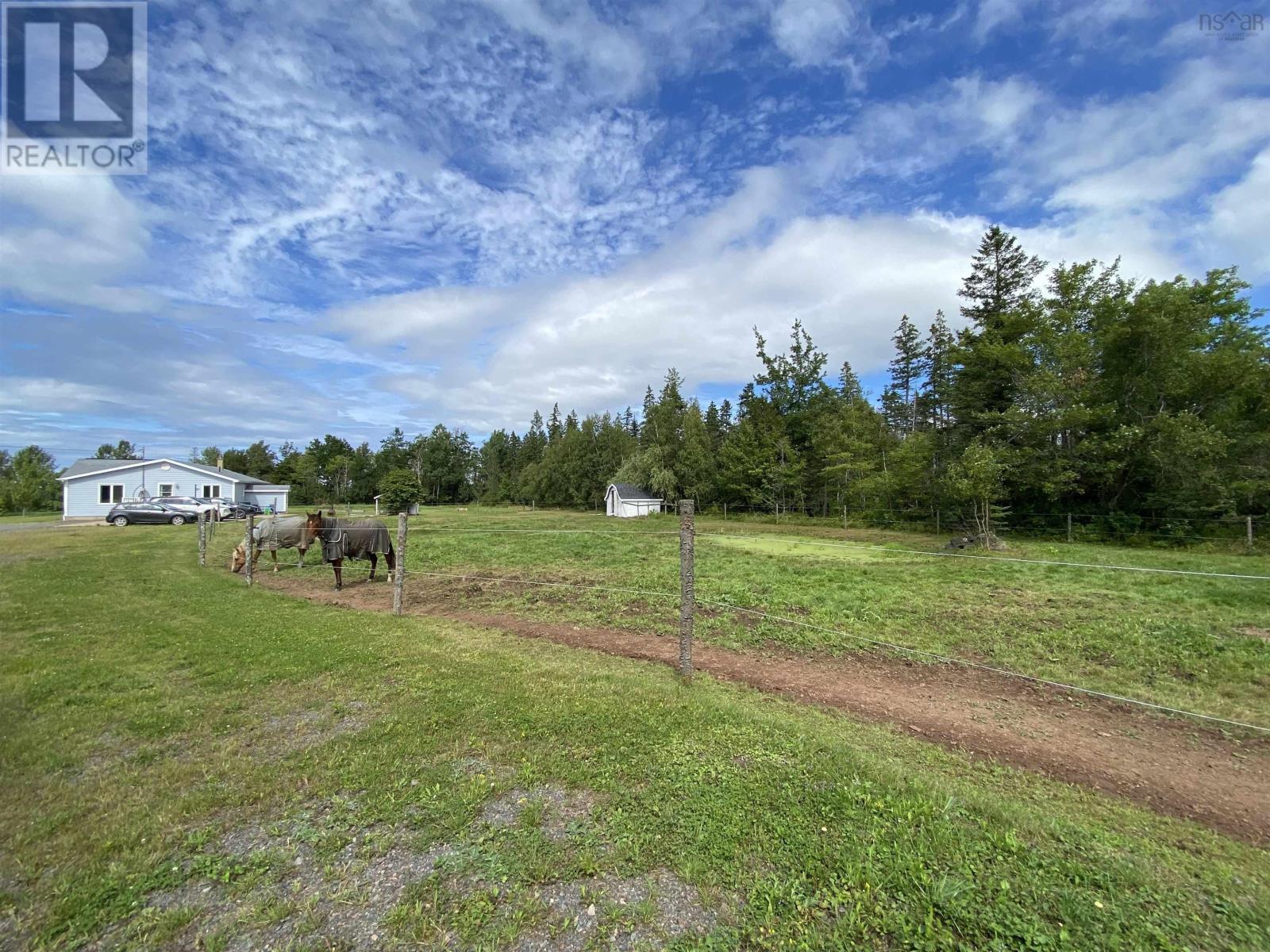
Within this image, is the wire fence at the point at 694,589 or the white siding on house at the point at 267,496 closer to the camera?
the wire fence at the point at 694,589

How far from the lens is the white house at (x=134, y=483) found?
2959cm

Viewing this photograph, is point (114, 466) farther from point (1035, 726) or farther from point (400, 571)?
point (1035, 726)

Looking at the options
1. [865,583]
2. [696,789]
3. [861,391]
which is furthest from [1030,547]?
[861,391]

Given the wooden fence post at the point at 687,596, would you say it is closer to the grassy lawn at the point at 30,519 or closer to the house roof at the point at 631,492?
the house roof at the point at 631,492

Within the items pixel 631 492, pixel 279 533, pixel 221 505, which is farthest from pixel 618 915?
pixel 221 505

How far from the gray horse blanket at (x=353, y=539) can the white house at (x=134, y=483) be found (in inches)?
902

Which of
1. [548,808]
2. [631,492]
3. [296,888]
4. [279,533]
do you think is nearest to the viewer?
[296,888]

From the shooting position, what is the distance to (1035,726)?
4.05 m

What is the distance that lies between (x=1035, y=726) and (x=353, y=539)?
10.7 metres

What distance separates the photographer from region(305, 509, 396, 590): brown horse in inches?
375

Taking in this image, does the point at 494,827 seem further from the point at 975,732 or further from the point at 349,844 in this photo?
the point at 975,732

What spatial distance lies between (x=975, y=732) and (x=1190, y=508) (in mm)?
18713

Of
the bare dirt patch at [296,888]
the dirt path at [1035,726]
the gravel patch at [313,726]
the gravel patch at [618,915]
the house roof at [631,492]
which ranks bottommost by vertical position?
the dirt path at [1035,726]

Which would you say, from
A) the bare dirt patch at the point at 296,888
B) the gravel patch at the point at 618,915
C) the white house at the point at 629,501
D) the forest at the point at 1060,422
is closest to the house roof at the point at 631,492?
the white house at the point at 629,501
